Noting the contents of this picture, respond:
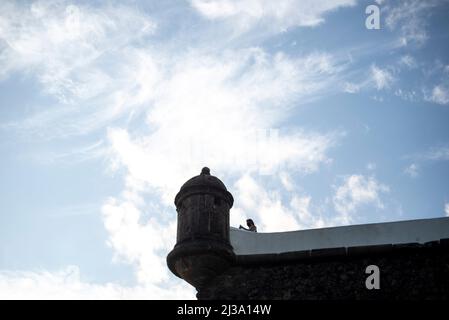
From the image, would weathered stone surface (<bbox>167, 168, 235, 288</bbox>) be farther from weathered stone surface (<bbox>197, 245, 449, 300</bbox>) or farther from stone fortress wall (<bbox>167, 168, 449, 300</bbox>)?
A: weathered stone surface (<bbox>197, 245, 449, 300</bbox>)

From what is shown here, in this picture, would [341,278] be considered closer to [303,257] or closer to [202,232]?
A: [303,257]

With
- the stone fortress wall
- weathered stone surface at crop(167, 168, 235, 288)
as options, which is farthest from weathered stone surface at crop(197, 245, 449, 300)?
weathered stone surface at crop(167, 168, 235, 288)

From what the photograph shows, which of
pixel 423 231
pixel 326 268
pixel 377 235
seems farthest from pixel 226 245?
pixel 423 231

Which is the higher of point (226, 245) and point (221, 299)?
point (226, 245)
